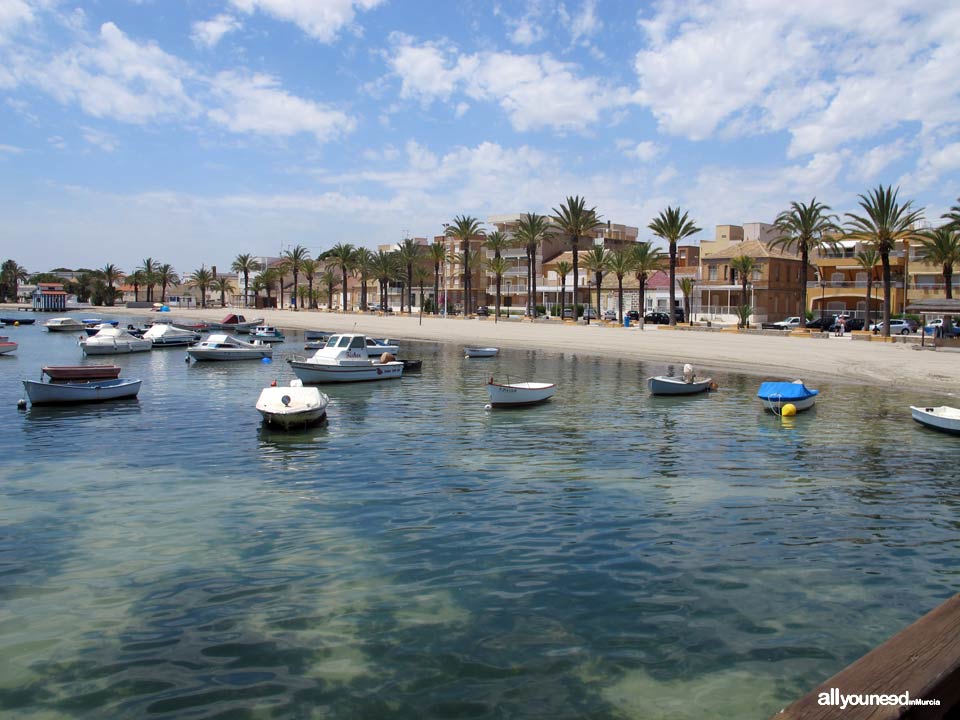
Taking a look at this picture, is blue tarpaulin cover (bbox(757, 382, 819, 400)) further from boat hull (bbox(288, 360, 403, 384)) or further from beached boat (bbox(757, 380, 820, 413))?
boat hull (bbox(288, 360, 403, 384))

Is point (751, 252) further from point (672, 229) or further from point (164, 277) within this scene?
point (164, 277)

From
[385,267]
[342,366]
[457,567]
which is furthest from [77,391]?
[385,267]

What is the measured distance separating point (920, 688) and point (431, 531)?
12376mm

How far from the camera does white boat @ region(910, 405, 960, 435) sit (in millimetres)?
26156

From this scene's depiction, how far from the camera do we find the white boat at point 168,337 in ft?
225

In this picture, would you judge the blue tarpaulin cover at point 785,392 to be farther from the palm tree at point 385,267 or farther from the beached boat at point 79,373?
the palm tree at point 385,267

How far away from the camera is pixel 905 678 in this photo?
11.5ft

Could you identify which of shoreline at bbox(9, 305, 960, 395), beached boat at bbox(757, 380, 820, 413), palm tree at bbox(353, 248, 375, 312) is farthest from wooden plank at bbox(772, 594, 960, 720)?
palm tree at bbox(353, 248, 375, 312)

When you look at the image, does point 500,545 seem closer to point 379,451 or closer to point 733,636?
point 733,636

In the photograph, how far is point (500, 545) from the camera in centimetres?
1450

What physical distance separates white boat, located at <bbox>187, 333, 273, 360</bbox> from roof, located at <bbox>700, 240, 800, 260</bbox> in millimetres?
62946

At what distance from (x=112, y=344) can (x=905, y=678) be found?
67.0 meters

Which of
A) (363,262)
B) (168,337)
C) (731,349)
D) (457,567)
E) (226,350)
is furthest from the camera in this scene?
(363,262)

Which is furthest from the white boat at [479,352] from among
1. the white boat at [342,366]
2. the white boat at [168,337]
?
the white boat at [168,337]
